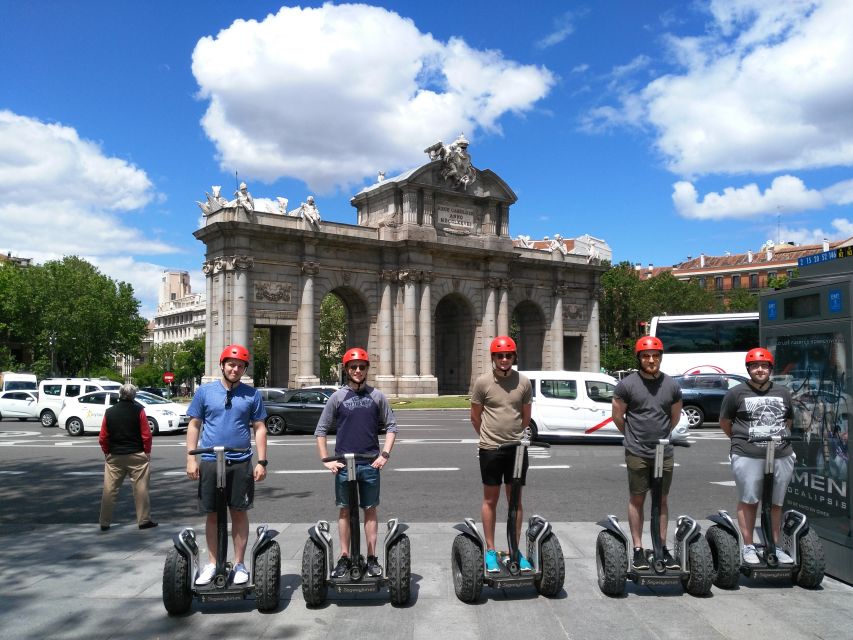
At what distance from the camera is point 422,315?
3947 cm

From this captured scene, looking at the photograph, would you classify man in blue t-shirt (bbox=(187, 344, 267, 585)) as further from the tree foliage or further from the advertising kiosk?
the tree foliage

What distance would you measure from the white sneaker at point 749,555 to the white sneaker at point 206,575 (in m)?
4.38

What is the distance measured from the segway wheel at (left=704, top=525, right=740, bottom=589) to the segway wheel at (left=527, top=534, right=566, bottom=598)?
1360 mm

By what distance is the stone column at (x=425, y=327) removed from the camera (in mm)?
38969

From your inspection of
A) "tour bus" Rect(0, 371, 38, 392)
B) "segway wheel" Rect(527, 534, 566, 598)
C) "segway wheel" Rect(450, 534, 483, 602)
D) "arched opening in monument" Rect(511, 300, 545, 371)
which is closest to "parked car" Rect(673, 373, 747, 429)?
"segway wheel" Rect(527, 534, 566, 598)

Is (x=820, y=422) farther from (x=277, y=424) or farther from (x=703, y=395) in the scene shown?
(x=277, y=424)

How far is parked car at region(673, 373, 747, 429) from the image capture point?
21.9 meters

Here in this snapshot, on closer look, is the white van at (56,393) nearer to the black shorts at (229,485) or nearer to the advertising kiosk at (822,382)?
the black shorts at (229,485)

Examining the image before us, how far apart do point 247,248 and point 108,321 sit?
36043 millimetres

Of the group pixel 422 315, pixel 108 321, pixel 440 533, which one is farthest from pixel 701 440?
pixel 108 321

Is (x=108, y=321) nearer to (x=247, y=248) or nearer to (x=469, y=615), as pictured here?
(x=247, y=248)

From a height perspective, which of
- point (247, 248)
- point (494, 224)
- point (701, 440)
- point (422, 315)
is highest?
point (494, 224)

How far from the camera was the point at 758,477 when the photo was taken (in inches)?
234

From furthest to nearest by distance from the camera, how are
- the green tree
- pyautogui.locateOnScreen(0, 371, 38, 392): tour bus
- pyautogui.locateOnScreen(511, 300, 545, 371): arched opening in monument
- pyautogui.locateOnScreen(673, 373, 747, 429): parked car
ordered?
1. the green tree
2. pyautogui.locateOnScreen(511, 300, 545, 371): arched opening in monument
3. pyautogui.locateOnScreen(0, 371, 38, 392): tour bus
4. pyautogui.locateOnScreen(673, 373, 747, 429): parked car
